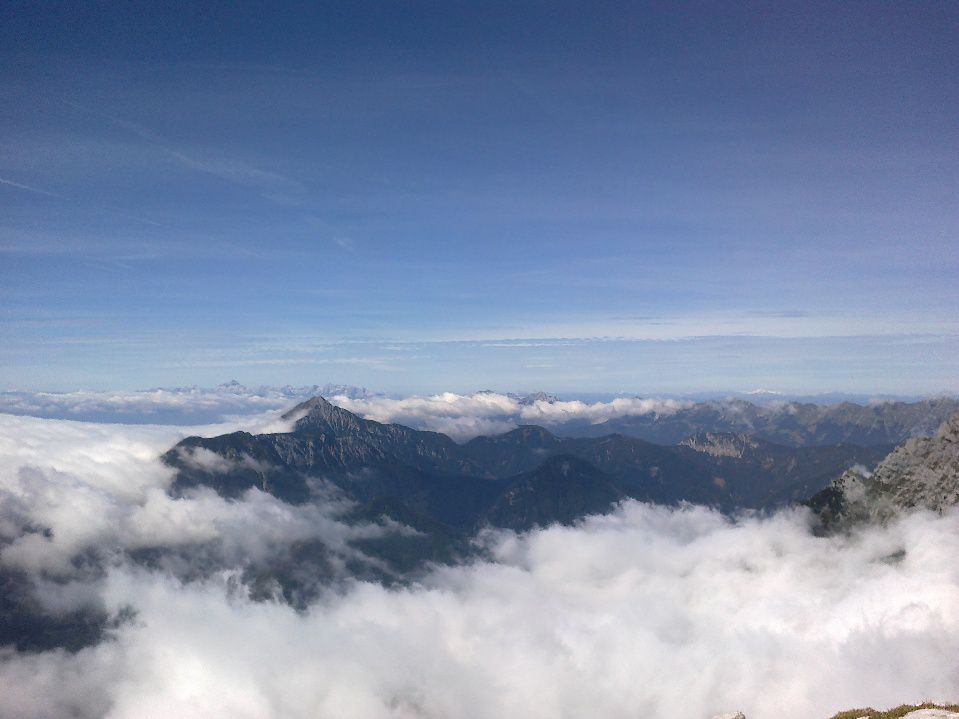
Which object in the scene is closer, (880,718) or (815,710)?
(880,718)

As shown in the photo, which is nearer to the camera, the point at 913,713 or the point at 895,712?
the point at 913,713

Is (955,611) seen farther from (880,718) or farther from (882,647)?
(880,718)

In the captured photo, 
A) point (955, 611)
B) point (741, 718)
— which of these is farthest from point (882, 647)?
point (741, 718)

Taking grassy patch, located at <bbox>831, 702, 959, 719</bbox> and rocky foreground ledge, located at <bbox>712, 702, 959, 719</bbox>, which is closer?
rocky foreground ledge, located at <bbox>712, 702, 959, 719</bbox>

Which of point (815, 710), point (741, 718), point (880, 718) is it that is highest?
point (880, 718)

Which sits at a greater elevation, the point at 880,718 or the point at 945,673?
the point at 880,718

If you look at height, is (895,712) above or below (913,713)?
below

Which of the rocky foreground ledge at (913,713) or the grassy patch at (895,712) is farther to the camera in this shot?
the grassy patch at (895,712)

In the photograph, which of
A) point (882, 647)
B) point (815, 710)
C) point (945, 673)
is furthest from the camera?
point (882, 647)

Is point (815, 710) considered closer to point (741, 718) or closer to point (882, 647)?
point (882, 647)

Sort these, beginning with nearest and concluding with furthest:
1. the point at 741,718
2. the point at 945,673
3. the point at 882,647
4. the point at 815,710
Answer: the point at 741,718 < the point at 945,673 < the point at 815,710 < the point at 882,647
